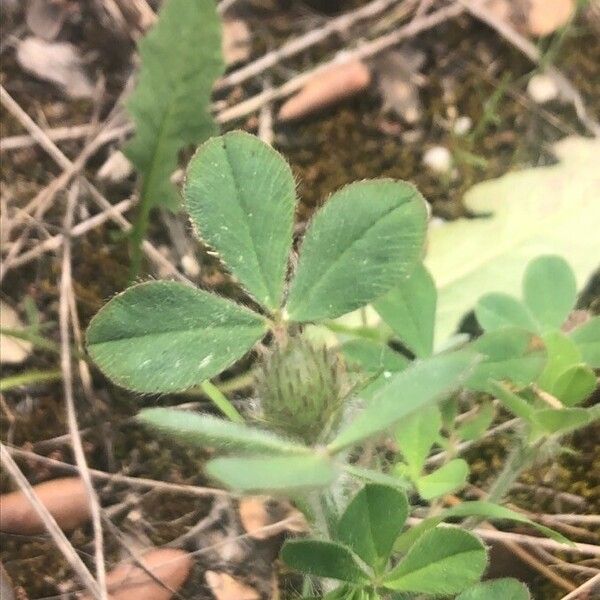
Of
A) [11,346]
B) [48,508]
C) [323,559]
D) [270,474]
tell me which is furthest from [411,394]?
[11,346]

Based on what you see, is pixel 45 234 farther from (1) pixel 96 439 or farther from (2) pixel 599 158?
(2) pixel 599 158

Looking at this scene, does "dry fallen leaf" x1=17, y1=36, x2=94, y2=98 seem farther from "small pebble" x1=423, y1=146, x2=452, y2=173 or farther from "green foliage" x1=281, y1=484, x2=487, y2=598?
"green foliage" x1=281, y1=484, x2=487, y2=598

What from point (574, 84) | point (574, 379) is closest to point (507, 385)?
point (574, 379)

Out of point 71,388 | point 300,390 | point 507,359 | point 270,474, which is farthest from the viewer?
point 71,388

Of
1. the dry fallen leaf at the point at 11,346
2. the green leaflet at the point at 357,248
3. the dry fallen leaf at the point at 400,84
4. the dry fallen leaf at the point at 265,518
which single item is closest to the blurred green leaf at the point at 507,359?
the green leaflet at the point at 357,248

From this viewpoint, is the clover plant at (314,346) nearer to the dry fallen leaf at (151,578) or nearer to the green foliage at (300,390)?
the green foliage at (300,390)

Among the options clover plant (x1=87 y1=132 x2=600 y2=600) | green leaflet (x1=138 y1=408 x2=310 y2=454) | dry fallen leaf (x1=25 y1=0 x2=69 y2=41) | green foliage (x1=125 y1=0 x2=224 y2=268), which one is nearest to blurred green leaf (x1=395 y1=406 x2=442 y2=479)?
clover plant (x1=87 y1=132 x2=600 y2=600)

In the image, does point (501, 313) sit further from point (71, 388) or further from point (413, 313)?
point (71, 388)
